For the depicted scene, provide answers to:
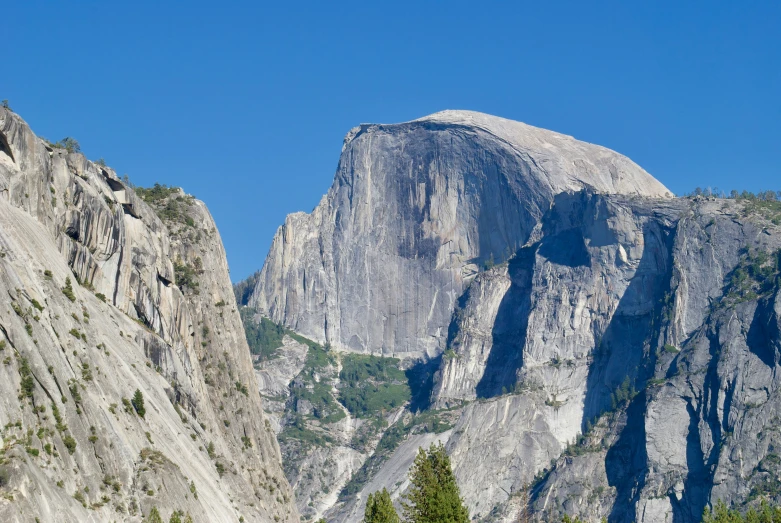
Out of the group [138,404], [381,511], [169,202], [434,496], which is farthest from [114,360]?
[169,202]

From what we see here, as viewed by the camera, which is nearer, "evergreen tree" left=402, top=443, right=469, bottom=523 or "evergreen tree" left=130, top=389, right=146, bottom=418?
"evergreen tree" left=402, top=443, right=469, bottom=523

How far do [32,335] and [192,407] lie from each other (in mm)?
37767

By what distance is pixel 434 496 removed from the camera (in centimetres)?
9856

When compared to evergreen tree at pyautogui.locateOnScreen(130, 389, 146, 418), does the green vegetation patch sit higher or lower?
higher

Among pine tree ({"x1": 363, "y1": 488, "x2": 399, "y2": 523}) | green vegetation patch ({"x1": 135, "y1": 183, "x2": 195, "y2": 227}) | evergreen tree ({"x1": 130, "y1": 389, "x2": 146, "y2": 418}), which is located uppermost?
green vegetation patch ({"x1": 135, "y1": 183, "x2": 195, "y2": 227})

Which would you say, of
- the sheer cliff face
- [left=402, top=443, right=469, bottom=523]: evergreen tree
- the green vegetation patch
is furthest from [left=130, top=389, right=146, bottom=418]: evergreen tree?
the green vegetation patch

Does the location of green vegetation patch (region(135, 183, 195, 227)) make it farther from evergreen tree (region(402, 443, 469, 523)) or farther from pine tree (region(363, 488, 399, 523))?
pine tree (region(363, 488, 399, 523))

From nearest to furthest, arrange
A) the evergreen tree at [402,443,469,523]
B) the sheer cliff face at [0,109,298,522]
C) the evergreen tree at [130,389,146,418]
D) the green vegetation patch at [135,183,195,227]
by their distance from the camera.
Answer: the sheer cliff face at [0,109,298,522] → the evergreen tree at [402,443,469,523] → the evergreen tree at [130,389,146,418] → the green vegetation patch at [135,183,195,227]

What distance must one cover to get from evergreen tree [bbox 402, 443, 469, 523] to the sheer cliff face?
15.6 meters

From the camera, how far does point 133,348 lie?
118 meters

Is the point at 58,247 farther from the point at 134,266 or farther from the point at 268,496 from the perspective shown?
the point at 268,496

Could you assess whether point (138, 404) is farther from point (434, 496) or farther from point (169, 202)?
point (169, 202)

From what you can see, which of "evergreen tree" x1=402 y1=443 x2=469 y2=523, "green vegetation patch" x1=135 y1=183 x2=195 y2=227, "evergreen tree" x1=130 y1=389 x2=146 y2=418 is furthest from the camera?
"green vegetation patch" x1=135 y1=183 x2=195 y2=227

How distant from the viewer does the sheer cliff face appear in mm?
89125
